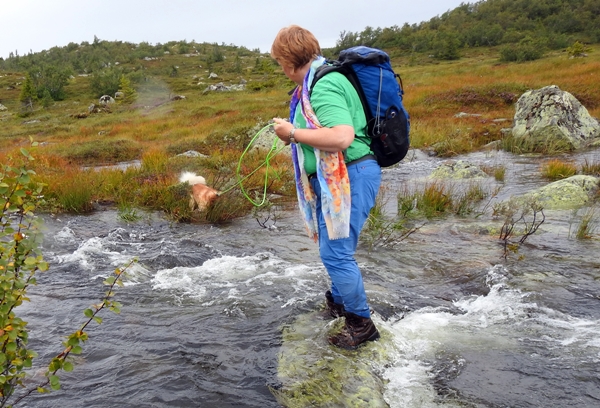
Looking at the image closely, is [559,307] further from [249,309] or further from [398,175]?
[398,175]

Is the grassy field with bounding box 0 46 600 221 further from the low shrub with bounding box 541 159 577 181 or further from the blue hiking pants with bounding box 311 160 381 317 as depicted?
the low shrub with bounding box 541 159 577 181

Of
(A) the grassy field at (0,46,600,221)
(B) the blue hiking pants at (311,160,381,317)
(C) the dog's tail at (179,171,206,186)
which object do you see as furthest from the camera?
(A) the grassy field at (0,46,600,221)

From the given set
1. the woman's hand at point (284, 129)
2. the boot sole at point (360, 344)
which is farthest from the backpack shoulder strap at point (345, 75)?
the boot sole at point (360, 344)

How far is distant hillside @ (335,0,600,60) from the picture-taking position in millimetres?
53656

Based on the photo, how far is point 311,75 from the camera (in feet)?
11.5

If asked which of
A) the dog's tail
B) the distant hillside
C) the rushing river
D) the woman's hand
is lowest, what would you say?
the rushing river

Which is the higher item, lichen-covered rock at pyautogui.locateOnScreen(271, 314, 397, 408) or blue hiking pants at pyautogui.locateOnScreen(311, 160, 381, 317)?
blue hiking pants at pyautogui.locateOnScreen(311, 160, 381, 317)

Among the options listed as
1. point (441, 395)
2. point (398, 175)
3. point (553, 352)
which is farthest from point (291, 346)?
point (398, 175)

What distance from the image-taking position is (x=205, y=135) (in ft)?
64.8

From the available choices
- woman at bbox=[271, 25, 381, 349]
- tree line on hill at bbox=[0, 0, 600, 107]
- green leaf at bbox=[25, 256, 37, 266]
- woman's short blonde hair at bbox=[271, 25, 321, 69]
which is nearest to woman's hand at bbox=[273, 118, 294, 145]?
woman at bbox=[271, 25, 381, 349]

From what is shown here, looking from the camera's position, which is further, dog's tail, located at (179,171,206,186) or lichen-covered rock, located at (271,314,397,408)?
dog's tail, located at (179,171,206,186)

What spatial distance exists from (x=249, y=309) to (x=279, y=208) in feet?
15.2

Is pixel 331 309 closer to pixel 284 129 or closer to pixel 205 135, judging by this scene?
pixel 284 129

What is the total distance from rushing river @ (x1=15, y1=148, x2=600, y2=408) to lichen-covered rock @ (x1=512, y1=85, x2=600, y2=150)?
7834mm
